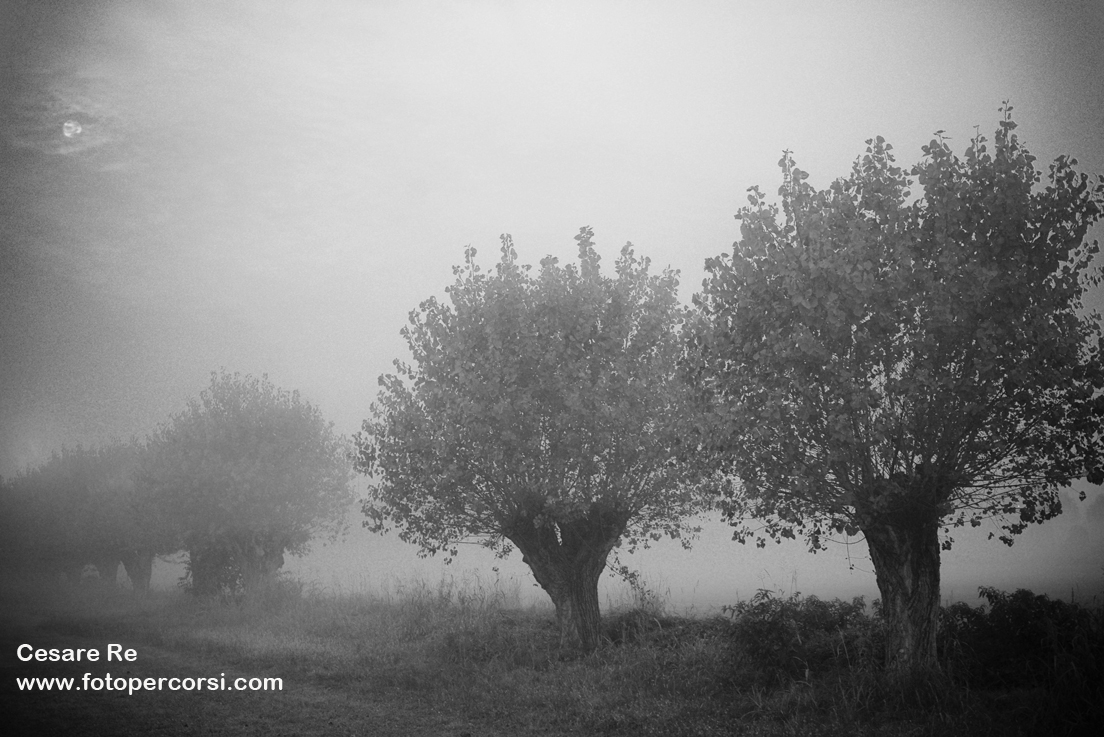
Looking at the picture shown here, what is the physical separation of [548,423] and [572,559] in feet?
16.8

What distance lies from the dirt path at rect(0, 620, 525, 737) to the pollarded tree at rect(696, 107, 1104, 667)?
29.6ft

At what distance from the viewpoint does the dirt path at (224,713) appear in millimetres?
12945

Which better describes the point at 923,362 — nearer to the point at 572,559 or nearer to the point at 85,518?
the point at 572,559

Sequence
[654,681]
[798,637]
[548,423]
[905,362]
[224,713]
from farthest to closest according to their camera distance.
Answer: [548,423]
[654,681]
[798,637]
[224,713]
[905,362]

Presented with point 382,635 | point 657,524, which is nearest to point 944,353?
point 657,524

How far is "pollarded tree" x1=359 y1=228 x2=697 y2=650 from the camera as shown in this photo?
20297 millimetres

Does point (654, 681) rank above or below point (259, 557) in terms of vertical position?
below

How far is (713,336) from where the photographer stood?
1521 centimetres

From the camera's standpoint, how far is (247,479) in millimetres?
43281

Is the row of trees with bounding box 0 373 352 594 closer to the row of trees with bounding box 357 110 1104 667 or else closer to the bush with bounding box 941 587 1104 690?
the row of trees with bounding box 357 110 1104 667

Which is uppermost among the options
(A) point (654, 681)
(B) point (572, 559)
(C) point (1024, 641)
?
(B) point (572, 559)

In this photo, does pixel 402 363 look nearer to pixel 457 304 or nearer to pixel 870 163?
pixel 457 304

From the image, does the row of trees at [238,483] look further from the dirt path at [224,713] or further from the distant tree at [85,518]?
the dirt path at [224,713]

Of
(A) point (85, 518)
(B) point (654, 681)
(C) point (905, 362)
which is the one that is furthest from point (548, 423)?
(A) point (85, 518)
